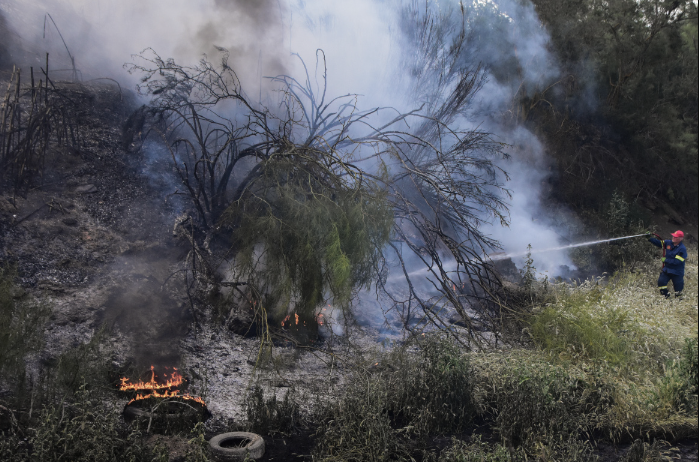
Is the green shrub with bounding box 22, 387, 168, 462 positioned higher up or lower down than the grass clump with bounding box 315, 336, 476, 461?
lower down

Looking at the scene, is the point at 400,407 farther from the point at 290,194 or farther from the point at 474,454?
the point at 290,194

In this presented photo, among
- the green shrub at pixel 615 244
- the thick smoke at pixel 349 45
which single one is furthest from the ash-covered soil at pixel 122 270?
the green shrub at pixel 615 244

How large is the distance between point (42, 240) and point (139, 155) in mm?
1017

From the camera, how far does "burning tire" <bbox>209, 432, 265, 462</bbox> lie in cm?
250

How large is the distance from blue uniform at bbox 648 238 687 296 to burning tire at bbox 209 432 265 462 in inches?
188

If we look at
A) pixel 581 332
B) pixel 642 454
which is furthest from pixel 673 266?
pixel 642 454

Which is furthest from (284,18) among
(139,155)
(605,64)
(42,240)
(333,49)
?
(605,64)

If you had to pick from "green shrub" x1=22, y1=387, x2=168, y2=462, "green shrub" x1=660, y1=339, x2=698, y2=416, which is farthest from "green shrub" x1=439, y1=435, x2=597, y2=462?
"green shrub" x1=22, y1=387, x2=168, y2=462

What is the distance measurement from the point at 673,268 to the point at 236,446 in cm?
507

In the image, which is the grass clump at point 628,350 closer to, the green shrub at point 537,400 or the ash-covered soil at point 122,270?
the green shrub at point 537,400

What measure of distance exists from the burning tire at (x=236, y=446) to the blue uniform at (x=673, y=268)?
4.78 metres

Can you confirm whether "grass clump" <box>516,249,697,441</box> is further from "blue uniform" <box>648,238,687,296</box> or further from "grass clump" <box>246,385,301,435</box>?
"grass clump" <box>246,385,301,435</box>

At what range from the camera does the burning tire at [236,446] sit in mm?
2496

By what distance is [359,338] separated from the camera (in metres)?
4.15
